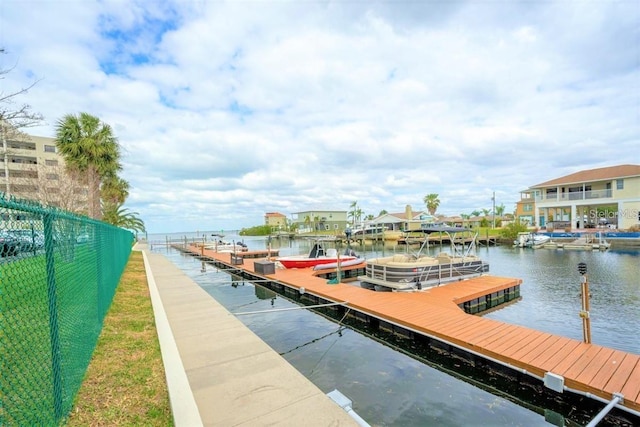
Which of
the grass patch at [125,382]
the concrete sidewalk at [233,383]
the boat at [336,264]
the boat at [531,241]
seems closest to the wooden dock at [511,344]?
the concrete sidewalk at [233,383]

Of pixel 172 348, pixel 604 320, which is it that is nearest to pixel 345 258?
pixel 604 320

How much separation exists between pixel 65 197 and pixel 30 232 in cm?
Result: 2162

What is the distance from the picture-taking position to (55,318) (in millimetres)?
3182

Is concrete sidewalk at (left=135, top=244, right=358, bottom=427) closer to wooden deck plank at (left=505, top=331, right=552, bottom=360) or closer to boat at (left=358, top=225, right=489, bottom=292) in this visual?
wooden deck plank at (left=505, top=331, right=552, bottom=360)

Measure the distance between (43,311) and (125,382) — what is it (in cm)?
152

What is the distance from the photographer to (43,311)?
3.31 metres

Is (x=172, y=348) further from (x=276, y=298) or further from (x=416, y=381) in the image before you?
(x=276, y=298)

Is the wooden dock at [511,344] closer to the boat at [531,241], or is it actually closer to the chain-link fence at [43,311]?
the chain-link fence at [43,311]

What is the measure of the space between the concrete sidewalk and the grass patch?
0.17m

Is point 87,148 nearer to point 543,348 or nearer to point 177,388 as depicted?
point 177,388

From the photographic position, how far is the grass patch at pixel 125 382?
3.41m

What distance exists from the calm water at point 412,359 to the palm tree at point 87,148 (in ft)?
46.1

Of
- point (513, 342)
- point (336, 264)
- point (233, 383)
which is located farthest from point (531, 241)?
point (233, 383)

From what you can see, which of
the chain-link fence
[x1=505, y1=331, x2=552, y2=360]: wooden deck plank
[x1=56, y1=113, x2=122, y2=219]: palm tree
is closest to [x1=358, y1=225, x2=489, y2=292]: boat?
[x1=505, y1=331, x2=552, y2=360]: wooden deck plank
